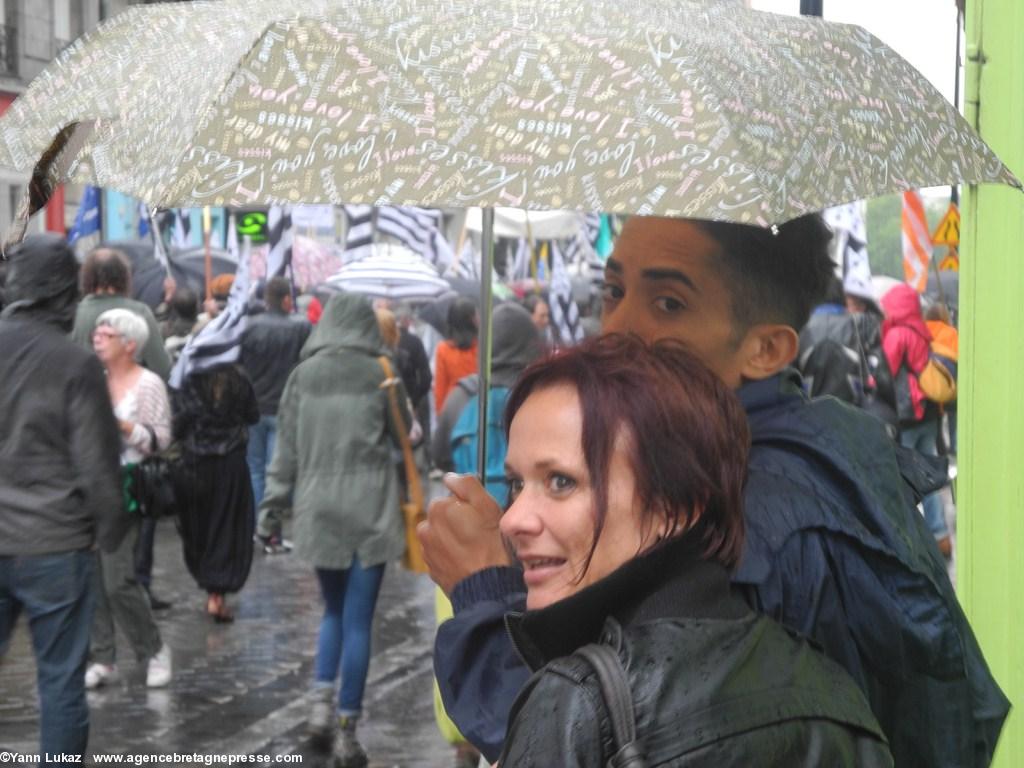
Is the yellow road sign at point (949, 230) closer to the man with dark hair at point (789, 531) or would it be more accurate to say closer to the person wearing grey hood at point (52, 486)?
the person wearing grey hood at point (52, 486)

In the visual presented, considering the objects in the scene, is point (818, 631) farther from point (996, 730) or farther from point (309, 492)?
point (309, 492)

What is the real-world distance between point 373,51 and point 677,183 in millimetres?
494

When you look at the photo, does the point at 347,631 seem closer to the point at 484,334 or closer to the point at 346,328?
the point at 346,328

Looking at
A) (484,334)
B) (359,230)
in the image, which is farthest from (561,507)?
(359,230)

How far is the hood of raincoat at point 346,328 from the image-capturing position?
7539 mm

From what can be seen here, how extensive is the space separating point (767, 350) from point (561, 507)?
661 mm

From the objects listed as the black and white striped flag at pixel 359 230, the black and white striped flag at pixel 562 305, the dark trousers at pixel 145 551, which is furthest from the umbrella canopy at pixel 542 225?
the dark trousers at pixel 145 551

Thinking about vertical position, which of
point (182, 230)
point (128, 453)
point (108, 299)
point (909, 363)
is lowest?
point (128, 453)

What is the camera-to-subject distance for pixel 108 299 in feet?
31.2

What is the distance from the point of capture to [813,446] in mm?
2494

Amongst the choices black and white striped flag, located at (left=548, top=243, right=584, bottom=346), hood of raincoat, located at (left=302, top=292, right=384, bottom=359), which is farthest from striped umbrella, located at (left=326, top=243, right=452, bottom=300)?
hood of raincoat, located at (left=302, top=292, right=384, bottom=359)

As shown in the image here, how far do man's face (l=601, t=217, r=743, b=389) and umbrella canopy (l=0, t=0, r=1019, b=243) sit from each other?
0.29 metres

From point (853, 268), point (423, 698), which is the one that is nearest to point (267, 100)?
point (423, 698)

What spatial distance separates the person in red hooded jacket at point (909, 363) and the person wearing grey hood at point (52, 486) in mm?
7347
